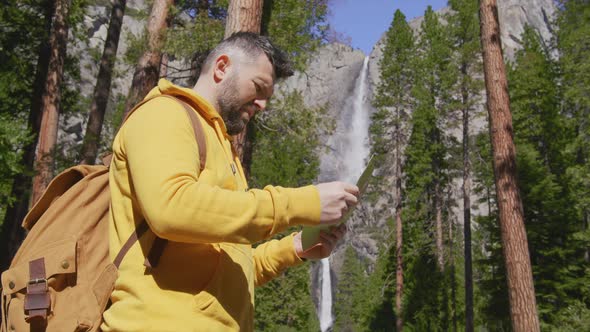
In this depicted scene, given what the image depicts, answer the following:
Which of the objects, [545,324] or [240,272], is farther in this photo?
[545,324]

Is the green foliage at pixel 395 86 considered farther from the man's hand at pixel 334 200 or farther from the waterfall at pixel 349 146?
the man's hand at pixel 334 200

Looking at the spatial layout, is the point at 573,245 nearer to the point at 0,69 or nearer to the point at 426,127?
the point at 426,127

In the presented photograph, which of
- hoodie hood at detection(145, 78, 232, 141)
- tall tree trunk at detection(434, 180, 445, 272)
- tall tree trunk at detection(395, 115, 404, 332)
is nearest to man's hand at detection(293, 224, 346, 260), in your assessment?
hoodie hood at detection(145, 78, 232, 141)

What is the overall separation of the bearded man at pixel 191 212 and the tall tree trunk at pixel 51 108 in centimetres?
789

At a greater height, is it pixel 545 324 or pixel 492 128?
pixel 492 128

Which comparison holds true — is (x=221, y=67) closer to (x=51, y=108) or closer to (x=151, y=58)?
(x=151, y=58)

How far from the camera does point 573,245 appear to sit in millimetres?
21766

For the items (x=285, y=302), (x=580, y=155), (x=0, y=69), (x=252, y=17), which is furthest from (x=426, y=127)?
(x=252, y=17)

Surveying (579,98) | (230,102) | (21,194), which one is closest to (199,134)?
(230,102)

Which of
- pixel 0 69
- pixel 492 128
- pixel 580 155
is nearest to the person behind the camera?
pixel 492 128

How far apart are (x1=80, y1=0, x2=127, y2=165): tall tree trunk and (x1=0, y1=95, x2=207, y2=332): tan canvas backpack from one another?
8006 millimetres

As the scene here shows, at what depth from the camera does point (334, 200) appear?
1.58 metres

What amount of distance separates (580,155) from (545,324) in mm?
11710

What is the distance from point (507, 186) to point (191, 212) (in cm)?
724
